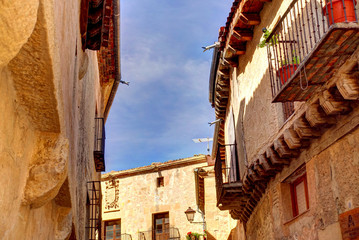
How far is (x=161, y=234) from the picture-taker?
97.4 feet

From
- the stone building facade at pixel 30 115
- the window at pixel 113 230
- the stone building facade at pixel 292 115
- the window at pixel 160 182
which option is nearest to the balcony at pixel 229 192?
the stone building facade at pixel 292 115

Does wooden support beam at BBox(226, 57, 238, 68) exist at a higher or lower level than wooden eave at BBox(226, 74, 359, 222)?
higher

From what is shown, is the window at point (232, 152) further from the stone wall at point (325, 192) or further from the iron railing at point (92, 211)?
the iron railing at point (92, 211)

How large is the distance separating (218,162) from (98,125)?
12.4ft

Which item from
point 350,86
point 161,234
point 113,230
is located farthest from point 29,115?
point 113,230

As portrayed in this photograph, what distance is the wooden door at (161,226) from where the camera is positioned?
2951 cm

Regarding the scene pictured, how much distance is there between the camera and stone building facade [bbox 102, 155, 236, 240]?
2953cm

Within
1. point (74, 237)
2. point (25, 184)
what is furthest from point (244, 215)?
point (25, 184)

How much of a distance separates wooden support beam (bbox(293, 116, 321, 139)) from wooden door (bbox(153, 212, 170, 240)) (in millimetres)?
23326

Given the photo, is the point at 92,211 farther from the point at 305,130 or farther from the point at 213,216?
the point at 213,216

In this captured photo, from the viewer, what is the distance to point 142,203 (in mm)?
31094

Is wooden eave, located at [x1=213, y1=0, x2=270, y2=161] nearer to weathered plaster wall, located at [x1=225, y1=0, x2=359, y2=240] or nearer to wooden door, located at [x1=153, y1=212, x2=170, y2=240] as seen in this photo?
weathered plaster wall, located at [x1=225, y1=0, x2=359, y2=240]

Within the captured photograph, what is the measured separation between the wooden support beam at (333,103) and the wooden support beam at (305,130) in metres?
0.74

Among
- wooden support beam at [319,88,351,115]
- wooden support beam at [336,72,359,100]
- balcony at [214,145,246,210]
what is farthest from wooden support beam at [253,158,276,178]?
wooden support beam at [336,72,359,100]
